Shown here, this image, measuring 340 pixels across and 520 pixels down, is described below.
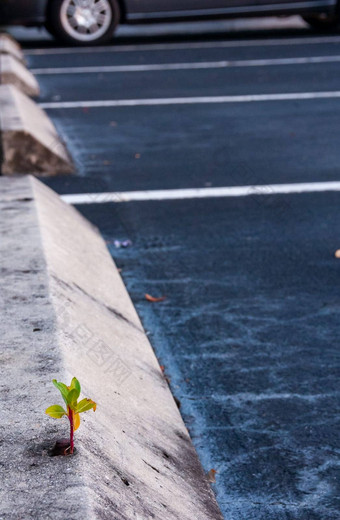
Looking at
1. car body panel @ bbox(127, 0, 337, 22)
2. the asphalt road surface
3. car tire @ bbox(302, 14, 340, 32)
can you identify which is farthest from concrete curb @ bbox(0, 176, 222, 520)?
car tire @ bbox(302, 14, 340, 32)

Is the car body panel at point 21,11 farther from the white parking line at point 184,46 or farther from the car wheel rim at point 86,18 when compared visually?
the white parking line at point 184,46

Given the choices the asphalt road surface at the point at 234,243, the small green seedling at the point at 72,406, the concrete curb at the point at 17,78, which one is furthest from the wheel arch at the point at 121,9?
the small green seedling at the point at 72,406

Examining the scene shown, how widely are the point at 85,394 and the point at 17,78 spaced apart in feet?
21.3

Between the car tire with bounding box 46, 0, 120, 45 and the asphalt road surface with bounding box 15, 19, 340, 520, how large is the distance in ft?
4.43

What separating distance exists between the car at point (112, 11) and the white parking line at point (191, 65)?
1.03 metres

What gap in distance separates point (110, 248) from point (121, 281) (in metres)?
0.58

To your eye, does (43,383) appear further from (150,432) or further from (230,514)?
(230,514)

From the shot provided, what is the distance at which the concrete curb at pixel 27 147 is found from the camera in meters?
5.43

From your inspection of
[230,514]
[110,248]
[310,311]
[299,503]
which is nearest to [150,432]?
[230,514]

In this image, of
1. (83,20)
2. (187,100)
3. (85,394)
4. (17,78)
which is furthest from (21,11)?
(85,394)

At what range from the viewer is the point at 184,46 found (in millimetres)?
12094

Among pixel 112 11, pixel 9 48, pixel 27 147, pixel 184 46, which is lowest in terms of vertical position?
pixel 184 46

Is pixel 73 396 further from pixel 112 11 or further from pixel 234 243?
pixel 112 11

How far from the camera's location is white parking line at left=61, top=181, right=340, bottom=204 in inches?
201
